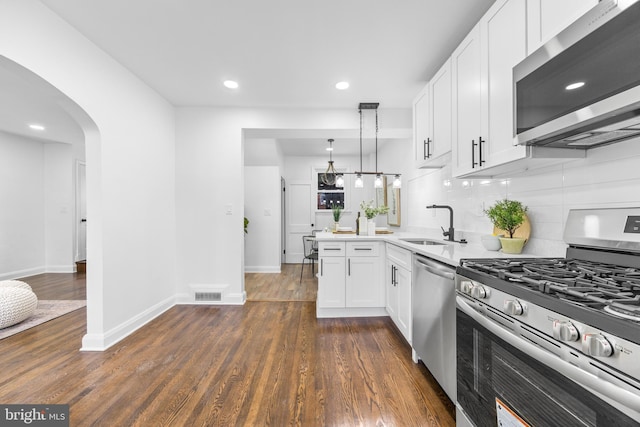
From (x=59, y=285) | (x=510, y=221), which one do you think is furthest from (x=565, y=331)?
(x=59, y=285)

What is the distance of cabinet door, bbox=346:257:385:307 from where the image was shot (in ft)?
10.1

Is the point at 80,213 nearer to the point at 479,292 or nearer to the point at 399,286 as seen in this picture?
the point at 399,286

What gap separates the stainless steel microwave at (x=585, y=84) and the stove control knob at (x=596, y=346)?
0.75 meters

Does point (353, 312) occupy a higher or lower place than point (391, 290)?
lower

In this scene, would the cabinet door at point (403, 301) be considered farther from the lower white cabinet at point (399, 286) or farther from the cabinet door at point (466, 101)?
the cabinet door at point (466, 101)

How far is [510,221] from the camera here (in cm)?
182

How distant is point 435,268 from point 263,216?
173 inches

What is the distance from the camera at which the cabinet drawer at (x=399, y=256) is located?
7.71 ft

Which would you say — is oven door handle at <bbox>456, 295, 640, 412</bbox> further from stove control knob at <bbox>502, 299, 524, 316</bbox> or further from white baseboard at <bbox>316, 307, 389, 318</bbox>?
white baseboard at <bbox>316, 307, 389, 318</bbox>

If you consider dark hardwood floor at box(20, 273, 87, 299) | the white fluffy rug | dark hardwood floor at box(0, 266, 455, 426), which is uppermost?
the white fluffy rug

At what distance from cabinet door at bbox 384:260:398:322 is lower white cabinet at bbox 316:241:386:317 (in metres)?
0.09

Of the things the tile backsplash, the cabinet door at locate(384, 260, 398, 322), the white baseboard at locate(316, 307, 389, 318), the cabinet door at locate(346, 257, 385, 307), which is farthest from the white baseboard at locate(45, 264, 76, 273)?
the tile backsplash

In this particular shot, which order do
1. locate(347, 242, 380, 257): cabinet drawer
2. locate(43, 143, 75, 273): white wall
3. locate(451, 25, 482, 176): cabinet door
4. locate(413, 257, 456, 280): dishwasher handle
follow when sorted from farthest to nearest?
locate(43, 143, 75, 273): white wall → locate(347, 242, 380, 257): cabinet drawer → locate(451, 25, 482, 176): cabinet door → locate(413, 257, 456, 280): dishwasher handle

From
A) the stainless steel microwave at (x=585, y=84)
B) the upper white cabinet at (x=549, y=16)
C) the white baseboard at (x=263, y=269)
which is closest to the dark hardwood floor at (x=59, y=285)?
the white baseboard at (x=263, y=269)
